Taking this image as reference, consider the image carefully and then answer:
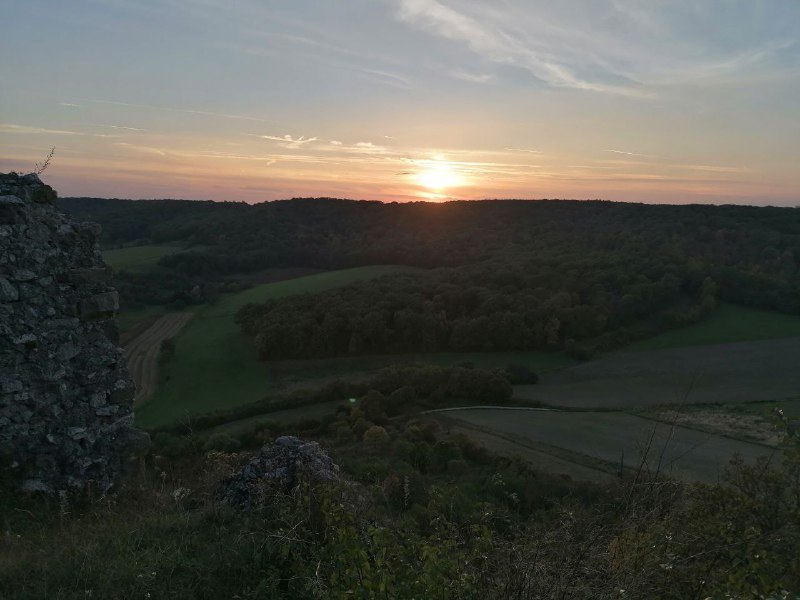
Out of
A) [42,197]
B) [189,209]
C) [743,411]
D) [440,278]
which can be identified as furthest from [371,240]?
[42,197]


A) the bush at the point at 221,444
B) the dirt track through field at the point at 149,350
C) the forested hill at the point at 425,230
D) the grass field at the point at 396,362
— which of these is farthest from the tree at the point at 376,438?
the forested hill at the point at 425,230

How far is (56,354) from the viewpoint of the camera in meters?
6.90

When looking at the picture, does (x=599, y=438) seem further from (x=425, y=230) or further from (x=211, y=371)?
(x=425, y=230)

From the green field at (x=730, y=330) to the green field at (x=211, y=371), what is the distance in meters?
30.4

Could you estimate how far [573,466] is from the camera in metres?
21.7

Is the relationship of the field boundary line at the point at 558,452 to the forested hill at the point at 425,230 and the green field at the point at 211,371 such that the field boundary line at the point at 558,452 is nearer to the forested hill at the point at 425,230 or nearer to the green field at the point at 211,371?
the green field at the point at 211,371

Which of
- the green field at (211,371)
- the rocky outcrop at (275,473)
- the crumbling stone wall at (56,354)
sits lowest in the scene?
the green field at (211,371)

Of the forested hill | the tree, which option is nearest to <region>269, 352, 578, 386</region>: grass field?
the tree

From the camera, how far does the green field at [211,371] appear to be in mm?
34306

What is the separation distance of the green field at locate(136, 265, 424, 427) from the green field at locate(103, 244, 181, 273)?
42.5 ft

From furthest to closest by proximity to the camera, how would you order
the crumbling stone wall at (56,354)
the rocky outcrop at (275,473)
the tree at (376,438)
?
the tree at (376,438), the crumbling stone wall at (56,354), the rocky outcrop at (275,473)

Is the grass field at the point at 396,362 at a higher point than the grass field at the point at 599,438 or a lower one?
lower

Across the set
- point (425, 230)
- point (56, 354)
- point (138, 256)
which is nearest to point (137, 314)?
point (138, 256)

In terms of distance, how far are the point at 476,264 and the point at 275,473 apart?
197 ft
